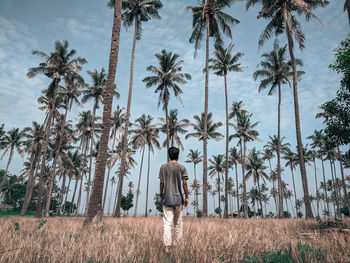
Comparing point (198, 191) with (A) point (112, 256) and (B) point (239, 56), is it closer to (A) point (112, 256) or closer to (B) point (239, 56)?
(B) point (239, 56)

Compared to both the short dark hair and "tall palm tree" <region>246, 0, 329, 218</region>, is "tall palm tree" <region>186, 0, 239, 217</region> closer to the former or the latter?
"tall palm tree" <region>246, 0, 329, 218</region>

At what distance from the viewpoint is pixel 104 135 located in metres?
8.22

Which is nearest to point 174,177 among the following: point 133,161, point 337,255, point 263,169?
point 337,255

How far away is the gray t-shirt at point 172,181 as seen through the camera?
414 centimetres

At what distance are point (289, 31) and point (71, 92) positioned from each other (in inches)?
1026

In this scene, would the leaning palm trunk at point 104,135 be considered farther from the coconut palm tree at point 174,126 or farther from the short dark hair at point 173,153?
the coconut palm tree at point 174,126

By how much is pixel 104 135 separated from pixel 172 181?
4.94m

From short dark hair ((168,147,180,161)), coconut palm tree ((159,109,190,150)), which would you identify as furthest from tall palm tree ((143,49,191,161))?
short dark hair ((168,147,180,161))

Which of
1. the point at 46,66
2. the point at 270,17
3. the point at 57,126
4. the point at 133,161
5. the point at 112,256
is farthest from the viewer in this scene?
the point at 133,161

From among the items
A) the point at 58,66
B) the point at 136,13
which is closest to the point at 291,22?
the point at 136,13

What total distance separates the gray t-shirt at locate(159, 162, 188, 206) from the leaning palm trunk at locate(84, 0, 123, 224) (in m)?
4.31

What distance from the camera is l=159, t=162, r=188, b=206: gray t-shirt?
4.14m

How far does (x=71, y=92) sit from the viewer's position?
27500 millimetres

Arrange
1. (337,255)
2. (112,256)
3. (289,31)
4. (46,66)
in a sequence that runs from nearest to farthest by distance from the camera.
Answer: (112,256) < (337,255) < (289,31) < (46,66)
